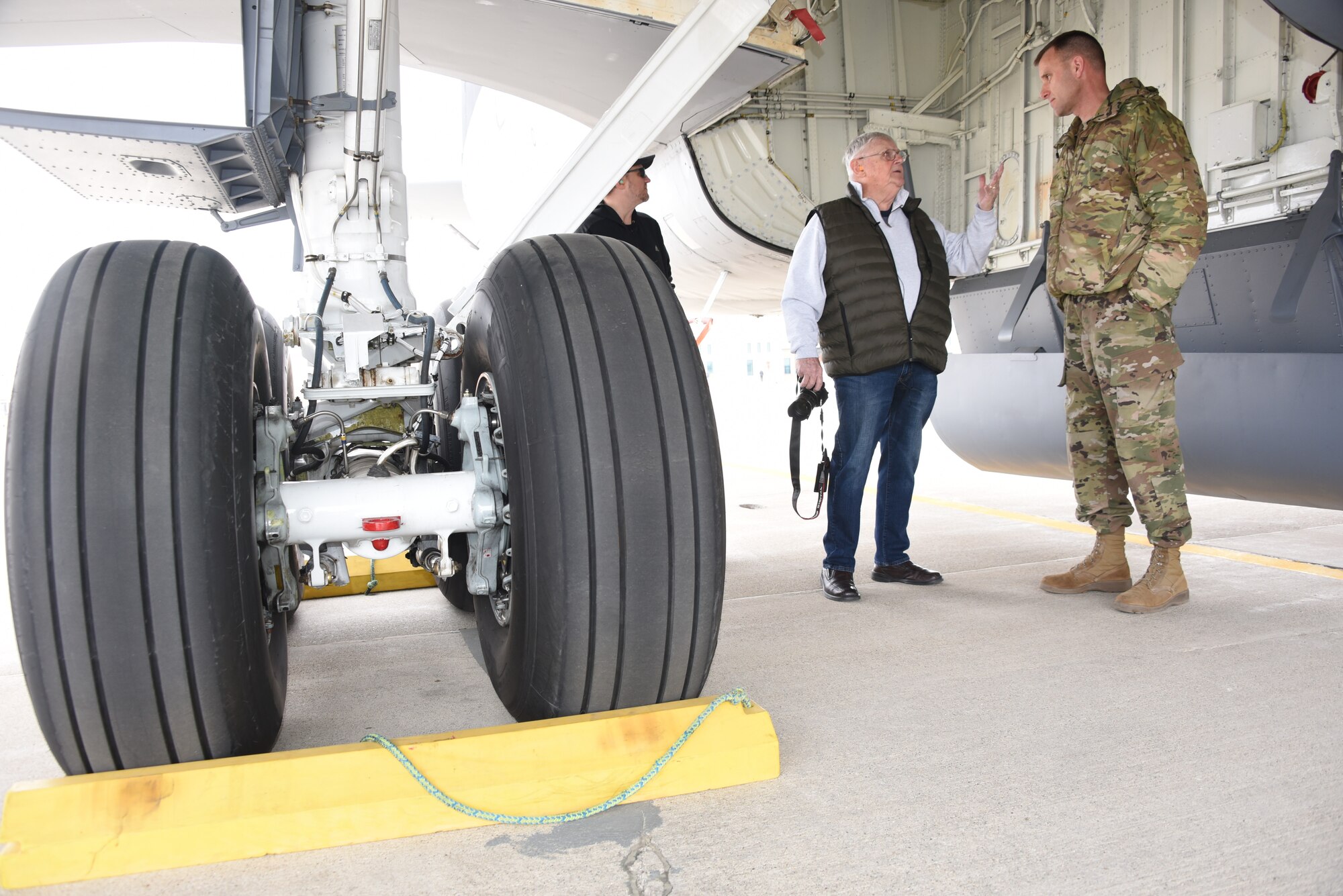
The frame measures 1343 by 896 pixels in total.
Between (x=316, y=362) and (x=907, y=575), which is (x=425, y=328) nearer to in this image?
(x=316, y=362)

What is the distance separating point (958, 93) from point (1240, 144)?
1472 millimetres

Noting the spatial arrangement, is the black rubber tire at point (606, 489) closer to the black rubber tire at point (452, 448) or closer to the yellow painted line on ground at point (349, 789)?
the yellow painted line on ground at point (349, 789)

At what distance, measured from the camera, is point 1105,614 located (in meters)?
2.60

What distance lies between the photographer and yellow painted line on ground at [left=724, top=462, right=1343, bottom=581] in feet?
10.1

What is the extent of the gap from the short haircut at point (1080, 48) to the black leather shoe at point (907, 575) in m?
1.57

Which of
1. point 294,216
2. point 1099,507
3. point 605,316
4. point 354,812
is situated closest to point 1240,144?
point 1099,507

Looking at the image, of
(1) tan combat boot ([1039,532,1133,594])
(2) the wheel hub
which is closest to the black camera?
(1) tan combat boot ([1039,532,1133,594])

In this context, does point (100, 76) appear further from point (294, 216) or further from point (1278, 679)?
point (1278, 679)

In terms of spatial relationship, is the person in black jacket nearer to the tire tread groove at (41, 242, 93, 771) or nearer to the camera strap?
the camera strap

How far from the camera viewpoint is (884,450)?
10.5 ft

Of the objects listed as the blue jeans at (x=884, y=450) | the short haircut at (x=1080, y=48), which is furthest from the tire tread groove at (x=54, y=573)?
the short haircut at (x=1080, y=48)

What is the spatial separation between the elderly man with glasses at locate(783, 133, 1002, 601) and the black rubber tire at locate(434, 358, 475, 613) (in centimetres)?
106

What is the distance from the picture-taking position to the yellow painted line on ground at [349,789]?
1268 millimetres

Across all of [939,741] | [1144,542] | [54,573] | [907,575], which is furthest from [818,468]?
[54,573]
